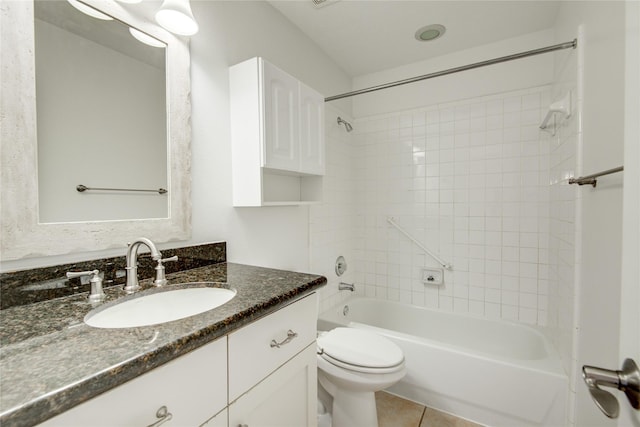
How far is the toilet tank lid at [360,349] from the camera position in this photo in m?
1.39

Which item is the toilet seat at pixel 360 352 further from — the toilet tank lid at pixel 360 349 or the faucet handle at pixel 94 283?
the faucet handle at pixel 94 283

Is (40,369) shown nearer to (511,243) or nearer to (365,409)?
(365,409)

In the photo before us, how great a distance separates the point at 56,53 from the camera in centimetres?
88

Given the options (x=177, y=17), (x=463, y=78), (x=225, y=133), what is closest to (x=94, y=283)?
(x=225, y=133)

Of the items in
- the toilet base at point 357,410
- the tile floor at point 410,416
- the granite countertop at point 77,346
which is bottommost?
the tile floor at point 410,416

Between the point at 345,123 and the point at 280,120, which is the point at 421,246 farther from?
the point at 280,120

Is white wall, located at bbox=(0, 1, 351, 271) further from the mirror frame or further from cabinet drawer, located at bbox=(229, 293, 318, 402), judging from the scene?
cabinet drawer, located at bbox=(229, 293, 318, 402)

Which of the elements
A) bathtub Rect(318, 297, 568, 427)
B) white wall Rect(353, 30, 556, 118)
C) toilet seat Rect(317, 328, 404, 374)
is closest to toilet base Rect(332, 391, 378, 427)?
toilet seat Rect(317, 328, 404, 374)

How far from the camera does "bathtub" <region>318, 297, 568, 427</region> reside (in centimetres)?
147

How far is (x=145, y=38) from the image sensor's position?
1.11 m

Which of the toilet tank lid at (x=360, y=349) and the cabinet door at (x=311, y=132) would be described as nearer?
the toilet tank lid at (x=360, y=349)

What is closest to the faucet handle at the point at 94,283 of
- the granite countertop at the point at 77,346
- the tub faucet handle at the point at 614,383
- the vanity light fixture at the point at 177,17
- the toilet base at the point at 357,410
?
the granite countertop at the point at 77,346

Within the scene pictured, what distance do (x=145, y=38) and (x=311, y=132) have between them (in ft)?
2.97

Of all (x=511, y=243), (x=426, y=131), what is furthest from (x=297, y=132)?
(x=511, y=243)
